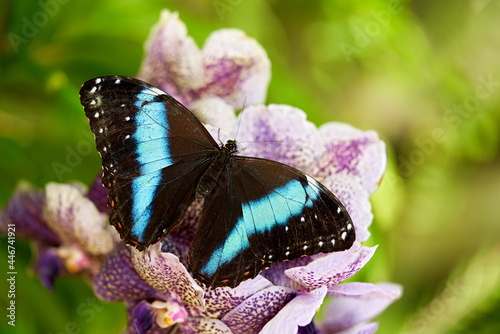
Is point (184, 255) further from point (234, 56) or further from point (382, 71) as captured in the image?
point (382, 71)

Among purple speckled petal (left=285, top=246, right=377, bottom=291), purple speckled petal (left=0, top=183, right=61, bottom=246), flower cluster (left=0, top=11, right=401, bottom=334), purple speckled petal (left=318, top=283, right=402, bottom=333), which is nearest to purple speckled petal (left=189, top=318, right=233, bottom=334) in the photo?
flower cluster (left=0, top=11, right=401, bottom=334)

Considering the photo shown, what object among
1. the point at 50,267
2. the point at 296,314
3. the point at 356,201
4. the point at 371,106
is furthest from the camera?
the point at 371,106

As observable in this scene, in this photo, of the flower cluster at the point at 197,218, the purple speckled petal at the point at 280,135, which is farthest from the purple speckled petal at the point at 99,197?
the purple speckled petal at the point at 280,135

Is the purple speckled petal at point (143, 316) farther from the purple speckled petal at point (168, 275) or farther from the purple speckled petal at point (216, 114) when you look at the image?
the purple speckled petal at point (216, 114)

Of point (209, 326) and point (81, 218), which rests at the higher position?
point (81, 218)

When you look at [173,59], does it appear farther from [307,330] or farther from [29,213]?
[307,330]

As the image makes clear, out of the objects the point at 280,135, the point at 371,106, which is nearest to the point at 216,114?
the point at 280,135

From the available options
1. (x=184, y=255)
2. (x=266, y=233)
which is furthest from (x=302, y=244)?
(x=184, y=255)

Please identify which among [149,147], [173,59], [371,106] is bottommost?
[149,147]
